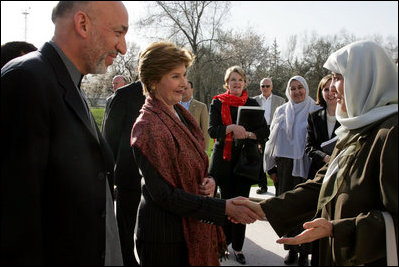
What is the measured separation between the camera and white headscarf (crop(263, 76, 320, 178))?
16.1ft

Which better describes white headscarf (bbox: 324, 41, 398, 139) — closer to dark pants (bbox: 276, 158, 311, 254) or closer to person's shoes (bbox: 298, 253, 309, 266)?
person's shoes (bbox: 298, 253, 309, 266)

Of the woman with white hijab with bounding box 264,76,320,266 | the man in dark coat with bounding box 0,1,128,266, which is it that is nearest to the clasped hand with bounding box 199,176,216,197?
the man in dark coat with bounding box 0,1,128,266

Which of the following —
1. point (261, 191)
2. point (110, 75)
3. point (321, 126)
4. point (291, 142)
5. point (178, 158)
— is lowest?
point (261, 191)

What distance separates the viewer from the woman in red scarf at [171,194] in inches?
80.0

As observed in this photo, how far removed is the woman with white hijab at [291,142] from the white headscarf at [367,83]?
275 cm

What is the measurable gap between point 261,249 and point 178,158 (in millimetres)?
3076

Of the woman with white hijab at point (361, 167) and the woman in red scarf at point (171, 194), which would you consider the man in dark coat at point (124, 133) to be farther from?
the woman with white hijab at point (361, 167)

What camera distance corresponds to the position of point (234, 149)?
4438 millimetres

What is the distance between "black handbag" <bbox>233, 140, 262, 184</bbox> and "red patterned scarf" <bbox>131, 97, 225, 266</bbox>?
208 centimetres

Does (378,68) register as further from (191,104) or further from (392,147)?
(191,104)

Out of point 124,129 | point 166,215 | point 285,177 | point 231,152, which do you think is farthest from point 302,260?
point 166,215

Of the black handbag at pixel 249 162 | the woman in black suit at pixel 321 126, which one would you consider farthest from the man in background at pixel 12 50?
the woman in black suit at pixel 321 126

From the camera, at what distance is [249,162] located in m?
4.33

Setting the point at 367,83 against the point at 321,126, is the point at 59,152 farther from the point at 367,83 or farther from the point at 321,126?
the point at 321,126
